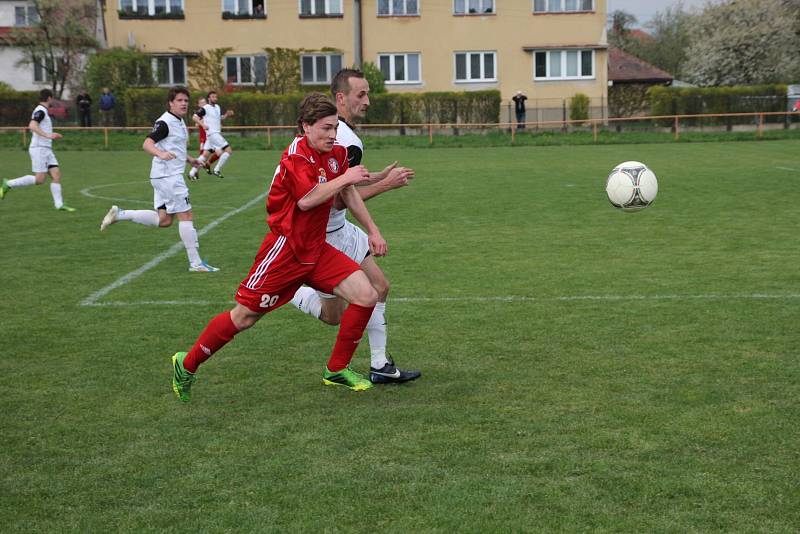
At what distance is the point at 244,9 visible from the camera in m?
46.5

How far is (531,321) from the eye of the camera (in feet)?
26.6

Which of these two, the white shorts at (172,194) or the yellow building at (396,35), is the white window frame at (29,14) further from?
the white shorts at (172,194)

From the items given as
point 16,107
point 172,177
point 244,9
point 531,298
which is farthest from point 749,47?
point 531,298

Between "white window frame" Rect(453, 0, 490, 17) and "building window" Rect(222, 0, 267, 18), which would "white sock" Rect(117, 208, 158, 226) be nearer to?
"building window" Rect(222, 0, 267, 18)

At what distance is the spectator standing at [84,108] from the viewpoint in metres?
38.9

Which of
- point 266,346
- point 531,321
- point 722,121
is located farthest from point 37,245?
point 722,121

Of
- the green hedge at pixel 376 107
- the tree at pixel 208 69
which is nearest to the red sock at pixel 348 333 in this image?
the green hedge at pixel 376 107

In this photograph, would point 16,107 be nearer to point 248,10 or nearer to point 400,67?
point 248,10

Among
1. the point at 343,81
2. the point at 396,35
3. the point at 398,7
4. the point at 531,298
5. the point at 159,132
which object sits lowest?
the point at 531,298

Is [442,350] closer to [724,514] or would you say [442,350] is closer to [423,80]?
[724,514]

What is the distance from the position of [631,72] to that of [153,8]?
28854 millimetres

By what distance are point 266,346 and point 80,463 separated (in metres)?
2.58

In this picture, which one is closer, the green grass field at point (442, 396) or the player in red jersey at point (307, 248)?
the green grass field at point (442, 396)

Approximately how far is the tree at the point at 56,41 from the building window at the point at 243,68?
6.95m
